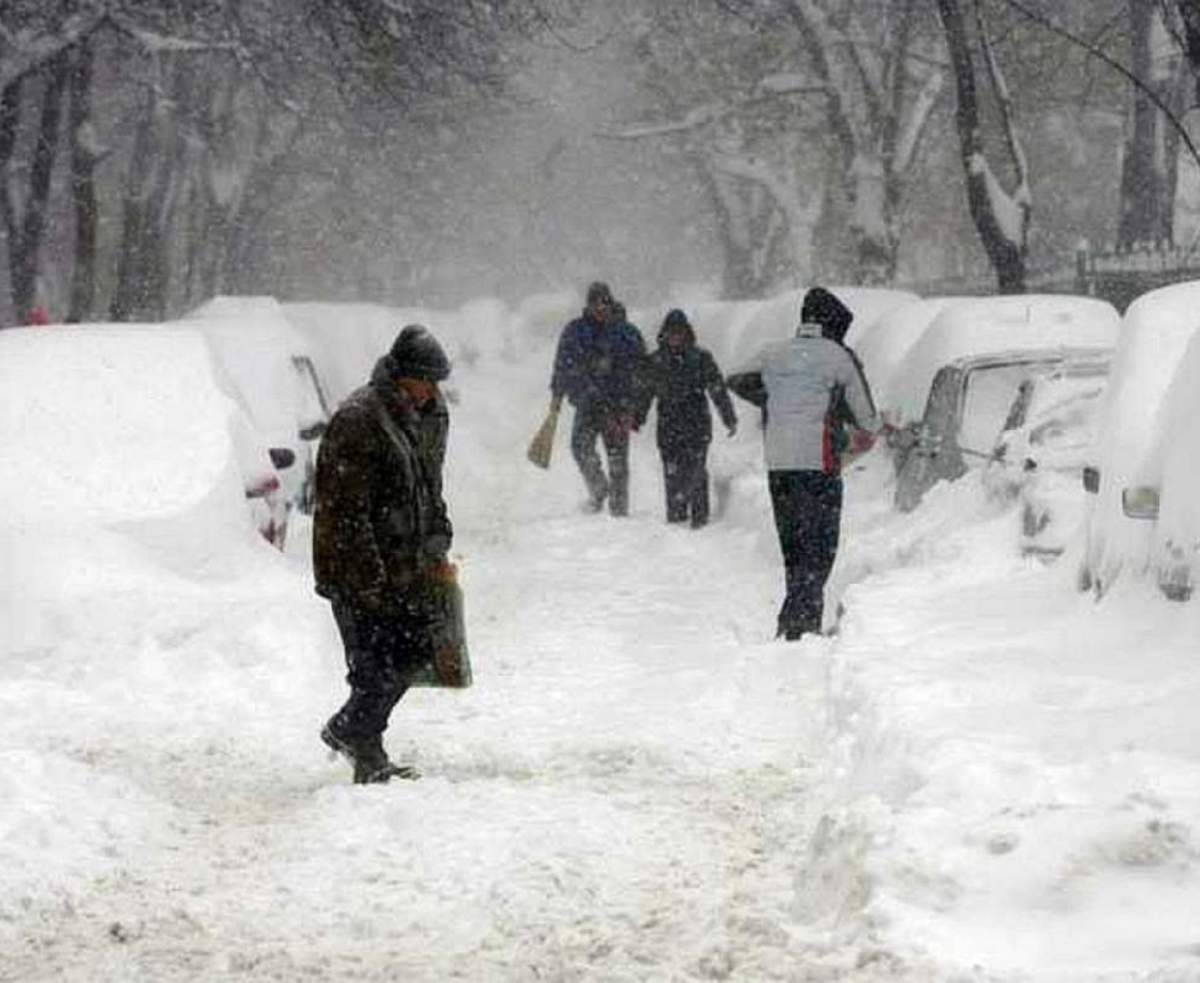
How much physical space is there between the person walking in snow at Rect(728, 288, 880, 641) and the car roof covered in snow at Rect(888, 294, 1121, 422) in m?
3.26

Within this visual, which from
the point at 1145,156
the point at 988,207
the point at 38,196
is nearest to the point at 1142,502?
the point at 988,207

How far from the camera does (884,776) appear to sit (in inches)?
241

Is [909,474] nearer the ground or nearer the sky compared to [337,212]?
nearer the ground

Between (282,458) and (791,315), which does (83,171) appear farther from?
(282,458)

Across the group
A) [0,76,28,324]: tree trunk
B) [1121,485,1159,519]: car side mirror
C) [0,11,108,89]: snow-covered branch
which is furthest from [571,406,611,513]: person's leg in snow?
[1121,485,1159,519]: car side mirror

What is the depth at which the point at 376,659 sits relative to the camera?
7723mm

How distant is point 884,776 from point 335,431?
253 centimetres

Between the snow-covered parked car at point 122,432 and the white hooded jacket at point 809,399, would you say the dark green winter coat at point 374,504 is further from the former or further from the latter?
the white hooded jacket at point 809,399

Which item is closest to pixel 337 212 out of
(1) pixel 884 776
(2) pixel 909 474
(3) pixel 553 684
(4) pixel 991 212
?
(4) pixel 991 212

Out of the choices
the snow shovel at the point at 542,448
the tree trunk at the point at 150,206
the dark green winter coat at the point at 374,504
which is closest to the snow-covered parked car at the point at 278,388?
the snow shovel at the point at 542,448

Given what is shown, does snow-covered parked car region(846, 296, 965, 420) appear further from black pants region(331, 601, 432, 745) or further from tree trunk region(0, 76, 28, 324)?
black pants region(331, 601, 432, 745)

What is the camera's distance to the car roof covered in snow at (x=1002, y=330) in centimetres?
1414

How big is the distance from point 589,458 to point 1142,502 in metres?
10.5

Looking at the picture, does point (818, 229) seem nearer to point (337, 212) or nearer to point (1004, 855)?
point (337, 212)
